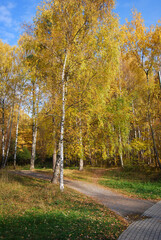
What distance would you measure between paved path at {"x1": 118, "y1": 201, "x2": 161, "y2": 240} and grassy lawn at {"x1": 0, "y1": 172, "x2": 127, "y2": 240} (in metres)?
0.29

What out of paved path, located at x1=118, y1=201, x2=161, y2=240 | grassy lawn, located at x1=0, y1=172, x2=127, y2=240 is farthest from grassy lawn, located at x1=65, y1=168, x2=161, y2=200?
grassy lawn, located at x1=0, y1=172, x2=127, y2=240

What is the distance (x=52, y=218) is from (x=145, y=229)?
9.70 feet

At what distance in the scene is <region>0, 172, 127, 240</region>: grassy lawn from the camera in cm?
456

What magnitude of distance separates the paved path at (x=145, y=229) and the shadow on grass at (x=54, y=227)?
1.15ft

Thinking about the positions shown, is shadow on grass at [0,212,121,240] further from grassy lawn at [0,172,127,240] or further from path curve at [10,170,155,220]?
path curve at [10,170,155,220]

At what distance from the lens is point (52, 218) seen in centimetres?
554

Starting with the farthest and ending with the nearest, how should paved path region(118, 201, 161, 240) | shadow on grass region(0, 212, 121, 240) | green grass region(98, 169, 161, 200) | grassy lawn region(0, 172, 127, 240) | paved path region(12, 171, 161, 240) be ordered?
green grass region(98, 169, 161, 200) < paved path region(12, 171, 161, 240) < paved path region(118, 201, 161, 240) < grassy lawn region(0, 172, 127, 240) < shadow on grass region(0, 212, 121, 240)

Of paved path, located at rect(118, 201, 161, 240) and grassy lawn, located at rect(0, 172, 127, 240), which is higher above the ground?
grassy lawn, located at rect(0, 172, 127, 240)

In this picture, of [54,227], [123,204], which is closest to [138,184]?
[123,204]

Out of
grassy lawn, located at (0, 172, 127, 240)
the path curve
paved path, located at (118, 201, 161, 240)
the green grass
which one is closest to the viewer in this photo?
grassy lawn, located at (0, 172, 127, 240)

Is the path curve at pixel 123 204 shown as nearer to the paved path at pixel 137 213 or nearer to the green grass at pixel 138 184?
the paved path at pixel 137 213

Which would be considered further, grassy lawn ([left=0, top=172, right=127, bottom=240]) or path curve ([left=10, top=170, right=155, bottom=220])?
path curve ([left=10, top=170, right=155, bottom=220])

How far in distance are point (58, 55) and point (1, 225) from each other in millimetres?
9196

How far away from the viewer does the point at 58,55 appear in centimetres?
1074
